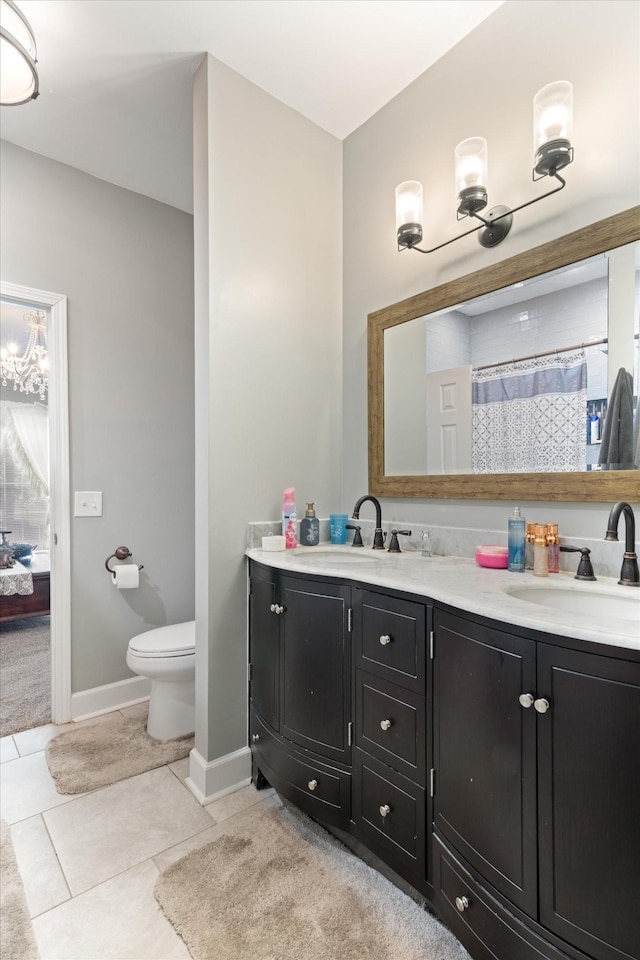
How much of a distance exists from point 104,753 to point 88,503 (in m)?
1.17

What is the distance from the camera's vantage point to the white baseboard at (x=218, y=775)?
1739 mm

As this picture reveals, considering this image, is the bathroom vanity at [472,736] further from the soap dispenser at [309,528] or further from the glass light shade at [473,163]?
the glass light shade at [473,163]

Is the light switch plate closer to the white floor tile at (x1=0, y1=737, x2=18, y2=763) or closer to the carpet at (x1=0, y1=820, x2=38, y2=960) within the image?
the white floor tile at (x1=0, y1=737, x2=18, y2=763)

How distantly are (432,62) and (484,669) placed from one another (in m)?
2.20

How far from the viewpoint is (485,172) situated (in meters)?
1.53

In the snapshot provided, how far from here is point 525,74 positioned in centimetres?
153

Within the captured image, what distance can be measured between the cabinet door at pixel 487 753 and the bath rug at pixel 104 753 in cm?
136

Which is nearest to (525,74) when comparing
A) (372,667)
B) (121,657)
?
(372,667)

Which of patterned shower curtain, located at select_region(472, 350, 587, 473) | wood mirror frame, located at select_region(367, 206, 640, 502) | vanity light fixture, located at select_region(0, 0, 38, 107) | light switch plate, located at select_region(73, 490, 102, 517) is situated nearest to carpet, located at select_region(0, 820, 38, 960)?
light switch plate, located at select_region(73, 490, 102, 517)

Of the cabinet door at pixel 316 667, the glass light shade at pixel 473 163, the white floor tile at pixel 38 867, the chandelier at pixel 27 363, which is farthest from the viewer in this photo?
the chandelier at pixel 27 363

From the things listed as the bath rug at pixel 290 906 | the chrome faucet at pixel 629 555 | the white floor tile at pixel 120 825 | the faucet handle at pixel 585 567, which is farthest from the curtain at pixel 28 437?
the chrome faucet at pixel 629 555

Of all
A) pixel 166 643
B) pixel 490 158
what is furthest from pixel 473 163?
pixel 166 643

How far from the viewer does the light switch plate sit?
7.80 ft

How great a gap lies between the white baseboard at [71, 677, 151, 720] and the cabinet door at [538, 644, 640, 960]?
2199mm
